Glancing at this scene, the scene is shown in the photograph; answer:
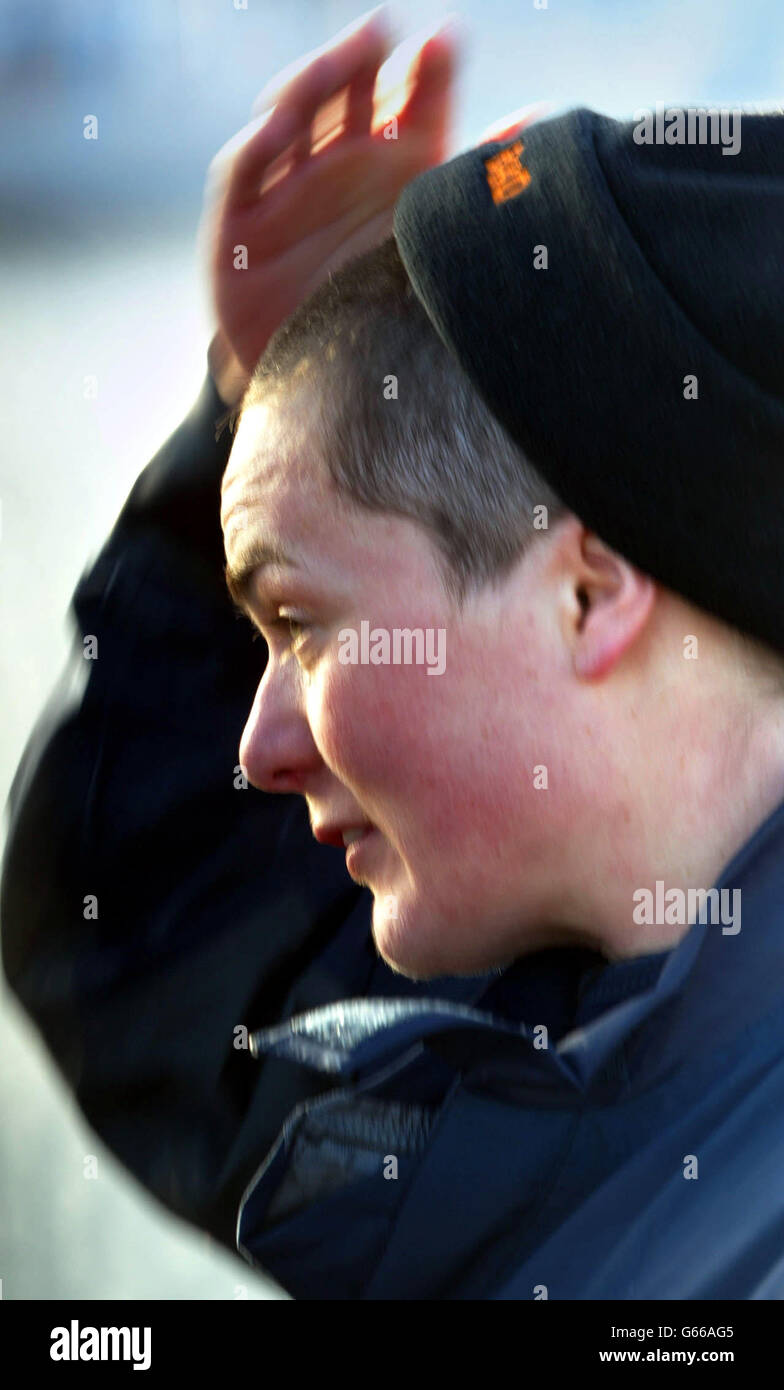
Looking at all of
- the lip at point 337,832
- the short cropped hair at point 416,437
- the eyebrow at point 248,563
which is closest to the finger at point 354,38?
the short cropped hair at point 416,437

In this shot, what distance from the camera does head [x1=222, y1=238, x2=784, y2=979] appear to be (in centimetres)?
90

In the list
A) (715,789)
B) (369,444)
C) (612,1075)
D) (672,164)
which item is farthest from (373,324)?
(612,1075)

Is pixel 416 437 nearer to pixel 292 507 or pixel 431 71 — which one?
pixel 292 507

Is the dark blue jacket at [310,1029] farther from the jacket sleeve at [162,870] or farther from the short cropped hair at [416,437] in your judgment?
the short cropped hair at [416,437]

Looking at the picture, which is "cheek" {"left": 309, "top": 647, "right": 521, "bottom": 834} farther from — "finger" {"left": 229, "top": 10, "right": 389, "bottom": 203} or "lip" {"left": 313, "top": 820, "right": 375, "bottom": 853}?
"finger" {"left": 229, "top": 10, "right": 389, "bottom": 203}

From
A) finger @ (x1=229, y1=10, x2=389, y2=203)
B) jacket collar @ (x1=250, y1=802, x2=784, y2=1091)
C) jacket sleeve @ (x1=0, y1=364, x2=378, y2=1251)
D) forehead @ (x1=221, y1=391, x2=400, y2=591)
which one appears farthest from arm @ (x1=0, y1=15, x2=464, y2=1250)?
jacket collar @ (x1=250, y1=802, x2=784, y2=1091)

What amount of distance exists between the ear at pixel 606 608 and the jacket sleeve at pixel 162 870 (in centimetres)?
47

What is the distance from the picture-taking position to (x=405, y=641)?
3.02ft

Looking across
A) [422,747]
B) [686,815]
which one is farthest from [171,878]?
[686,815]

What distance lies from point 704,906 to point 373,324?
43cm

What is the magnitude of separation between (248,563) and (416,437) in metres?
0.15

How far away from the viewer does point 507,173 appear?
89 cm

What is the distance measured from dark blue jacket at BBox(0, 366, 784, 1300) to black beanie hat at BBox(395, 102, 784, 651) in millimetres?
183
